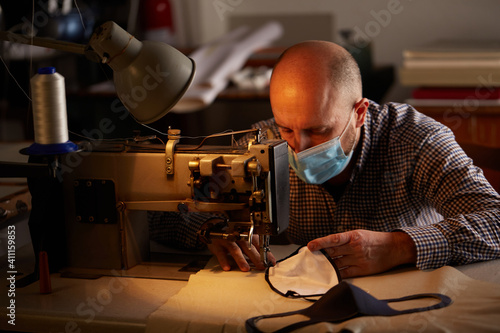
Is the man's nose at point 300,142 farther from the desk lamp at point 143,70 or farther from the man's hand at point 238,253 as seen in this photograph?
the desk lamp at point 143,70

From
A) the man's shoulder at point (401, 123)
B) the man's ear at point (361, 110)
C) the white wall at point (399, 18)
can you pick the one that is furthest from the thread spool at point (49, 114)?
the white wall at point (399, 18)

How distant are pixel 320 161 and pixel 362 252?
45cm

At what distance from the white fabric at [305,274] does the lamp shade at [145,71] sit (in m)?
0.55

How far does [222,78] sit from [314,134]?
6.77 feet

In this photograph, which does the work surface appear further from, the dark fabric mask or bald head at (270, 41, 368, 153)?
bald head at (270, 41, 368, 153)

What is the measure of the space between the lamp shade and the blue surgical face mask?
0.60 m

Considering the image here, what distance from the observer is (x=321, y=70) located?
222 cm

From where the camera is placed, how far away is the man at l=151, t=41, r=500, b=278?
1.94 meters

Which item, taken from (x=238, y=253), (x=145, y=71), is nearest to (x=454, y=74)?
(x=238, y=253)

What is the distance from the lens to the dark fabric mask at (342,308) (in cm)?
159

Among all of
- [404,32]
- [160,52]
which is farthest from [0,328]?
[404,32]

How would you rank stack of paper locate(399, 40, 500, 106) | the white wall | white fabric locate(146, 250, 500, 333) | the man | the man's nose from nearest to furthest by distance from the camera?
white fabric locate(146, 250, 500, 333) → the man → the man's nose → stack of paper locate(399, 40, 500, 106) → the white wall

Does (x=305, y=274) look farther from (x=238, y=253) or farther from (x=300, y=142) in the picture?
(x=300, y=142)

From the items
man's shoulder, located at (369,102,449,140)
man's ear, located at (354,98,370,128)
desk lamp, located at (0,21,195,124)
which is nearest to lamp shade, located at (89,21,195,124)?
desk lamp, located at (0,21,195,124)
